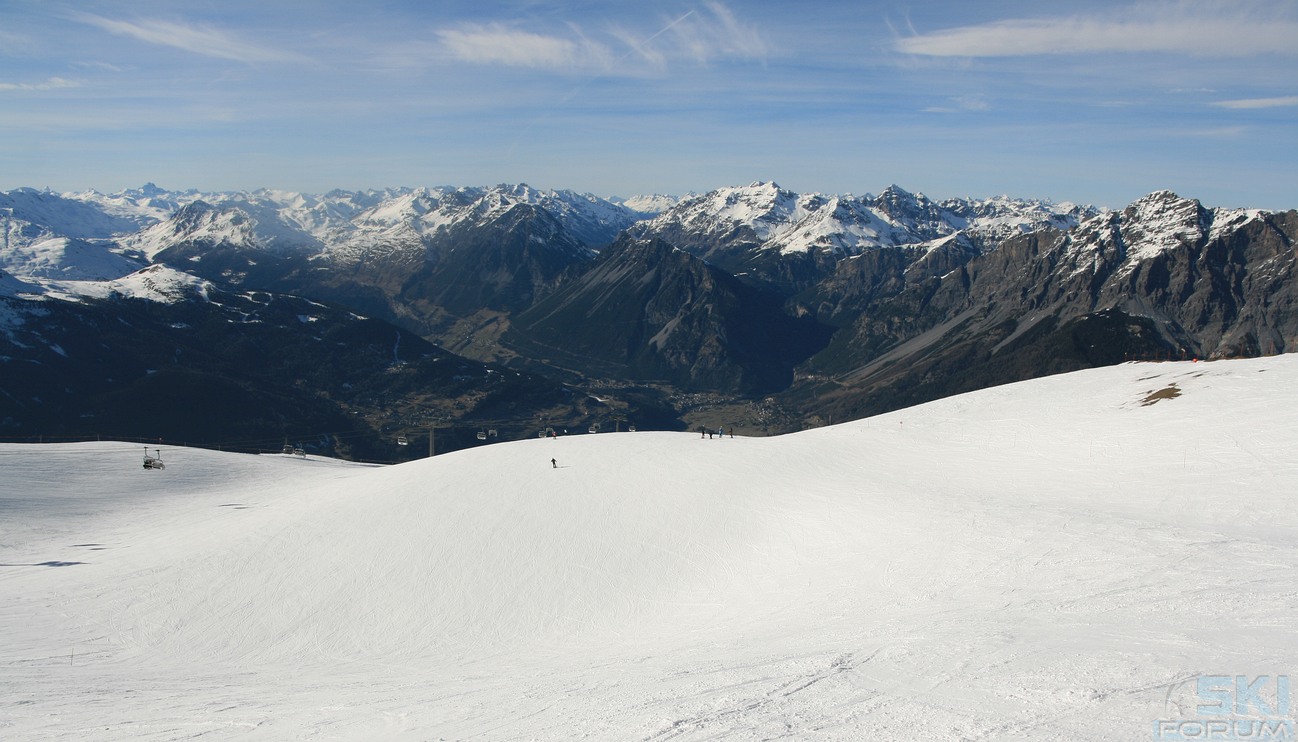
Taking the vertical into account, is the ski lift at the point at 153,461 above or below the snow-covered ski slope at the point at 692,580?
above

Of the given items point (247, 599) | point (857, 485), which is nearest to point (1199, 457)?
point (857, 485)

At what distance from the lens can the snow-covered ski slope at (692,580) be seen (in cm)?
2256

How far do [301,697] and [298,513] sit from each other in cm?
2874

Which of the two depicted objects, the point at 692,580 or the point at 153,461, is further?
the point at 153,461

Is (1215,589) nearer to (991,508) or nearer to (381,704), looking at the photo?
(991,508)

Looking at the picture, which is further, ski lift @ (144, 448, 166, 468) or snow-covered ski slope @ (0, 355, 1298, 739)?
ski lift @ (144, 448, 166, 468)

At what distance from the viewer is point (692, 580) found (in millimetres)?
44094

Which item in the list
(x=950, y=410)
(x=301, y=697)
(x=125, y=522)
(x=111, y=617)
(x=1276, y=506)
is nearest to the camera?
(x=301, y=697)

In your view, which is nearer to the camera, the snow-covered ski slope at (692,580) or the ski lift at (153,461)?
the snow-covered ski slope at (692,580)

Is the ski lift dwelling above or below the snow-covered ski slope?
above

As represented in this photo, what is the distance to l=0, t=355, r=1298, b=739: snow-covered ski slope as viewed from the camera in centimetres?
2256

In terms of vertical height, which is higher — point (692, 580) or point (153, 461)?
point (153, 461)

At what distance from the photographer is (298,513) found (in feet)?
179

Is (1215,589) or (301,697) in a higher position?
(1215,589)
